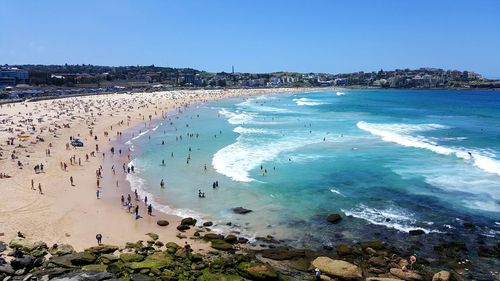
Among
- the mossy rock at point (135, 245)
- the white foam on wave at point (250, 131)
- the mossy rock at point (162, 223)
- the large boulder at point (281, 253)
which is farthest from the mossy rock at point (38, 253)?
the white foam on wave at point (250, 131)

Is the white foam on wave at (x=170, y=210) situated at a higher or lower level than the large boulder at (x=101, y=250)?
lower

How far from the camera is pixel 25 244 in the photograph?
1911cm

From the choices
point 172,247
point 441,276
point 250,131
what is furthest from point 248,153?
point 441,276

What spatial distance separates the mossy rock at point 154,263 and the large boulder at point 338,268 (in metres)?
5.82

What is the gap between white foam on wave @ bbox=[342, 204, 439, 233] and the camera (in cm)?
2245

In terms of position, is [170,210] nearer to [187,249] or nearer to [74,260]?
Result: [187,249]

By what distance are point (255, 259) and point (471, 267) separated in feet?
28.6

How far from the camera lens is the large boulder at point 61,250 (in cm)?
1834

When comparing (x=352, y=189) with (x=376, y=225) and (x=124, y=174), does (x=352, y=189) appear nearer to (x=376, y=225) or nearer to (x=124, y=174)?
(x=376, y=225)

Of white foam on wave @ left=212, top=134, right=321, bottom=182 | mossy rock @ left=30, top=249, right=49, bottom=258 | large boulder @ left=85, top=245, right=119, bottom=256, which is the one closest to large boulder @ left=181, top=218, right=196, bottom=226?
large boulder @ left=85, top=245, right=119, bottom=256

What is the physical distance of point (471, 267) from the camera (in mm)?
18141

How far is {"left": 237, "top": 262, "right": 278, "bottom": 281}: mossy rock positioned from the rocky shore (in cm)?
4

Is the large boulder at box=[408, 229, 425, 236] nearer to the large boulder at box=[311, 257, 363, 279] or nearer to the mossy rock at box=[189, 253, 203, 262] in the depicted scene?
the large boulder at box=[311, 257, 363, 279]

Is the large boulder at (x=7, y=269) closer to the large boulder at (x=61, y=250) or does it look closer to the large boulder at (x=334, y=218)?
the large boulder at (x=61, y=250)
